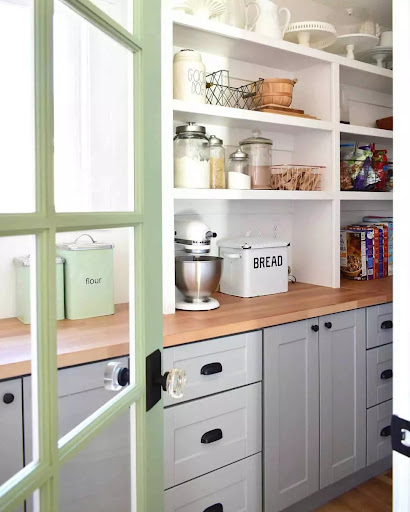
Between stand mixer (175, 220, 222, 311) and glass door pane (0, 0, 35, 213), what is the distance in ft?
4.81

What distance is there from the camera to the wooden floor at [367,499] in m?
2.31

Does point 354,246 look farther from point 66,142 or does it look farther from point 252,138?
point 66,142

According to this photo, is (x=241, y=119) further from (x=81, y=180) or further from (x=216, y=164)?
(x=81, y=180)

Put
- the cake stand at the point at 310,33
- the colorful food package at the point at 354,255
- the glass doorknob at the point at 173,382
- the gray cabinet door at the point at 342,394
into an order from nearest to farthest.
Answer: the glass doorknob at the point at 173,382 → the gray cabinet door at the point at 342,394 → the cake stand at the point at 310,33 → the colorful food package at the point at 354,255

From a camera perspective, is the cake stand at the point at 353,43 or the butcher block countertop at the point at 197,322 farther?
the cake stand at the point at 353,43

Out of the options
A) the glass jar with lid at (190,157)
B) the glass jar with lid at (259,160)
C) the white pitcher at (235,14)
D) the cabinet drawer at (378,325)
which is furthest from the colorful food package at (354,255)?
the white pitcher at (235,14)

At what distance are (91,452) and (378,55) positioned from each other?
2944mm

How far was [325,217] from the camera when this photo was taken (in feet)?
8.84

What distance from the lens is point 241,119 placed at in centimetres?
230

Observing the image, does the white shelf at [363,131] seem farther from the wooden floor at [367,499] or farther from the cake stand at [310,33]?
the wooden floor at [367,499]

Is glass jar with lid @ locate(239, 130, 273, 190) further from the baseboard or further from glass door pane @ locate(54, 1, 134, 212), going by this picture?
glass door pane @ locate(54, 1, 134, 212)

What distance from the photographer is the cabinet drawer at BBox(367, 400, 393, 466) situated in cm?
248

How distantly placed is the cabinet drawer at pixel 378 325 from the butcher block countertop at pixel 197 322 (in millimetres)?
46

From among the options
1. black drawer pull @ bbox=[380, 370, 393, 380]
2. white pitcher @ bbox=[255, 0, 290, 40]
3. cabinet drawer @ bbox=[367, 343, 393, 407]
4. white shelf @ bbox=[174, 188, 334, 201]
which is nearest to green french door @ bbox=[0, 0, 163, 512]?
white shelf @ bbox=[174, 188, 334, 201]
